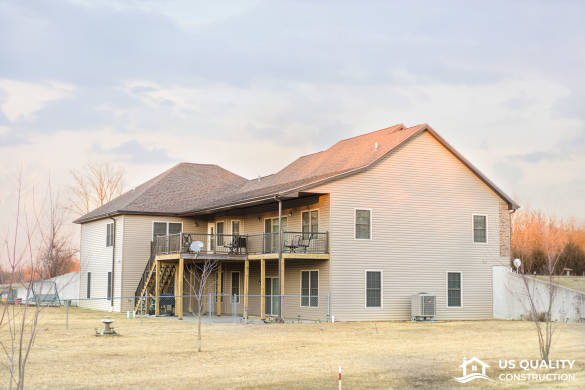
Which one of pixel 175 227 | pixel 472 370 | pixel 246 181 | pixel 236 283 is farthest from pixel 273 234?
pixel 472 370

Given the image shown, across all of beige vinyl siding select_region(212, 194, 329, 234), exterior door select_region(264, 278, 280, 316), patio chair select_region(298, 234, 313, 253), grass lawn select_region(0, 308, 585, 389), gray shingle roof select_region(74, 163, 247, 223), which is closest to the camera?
grass lawn select_region(0, 308, 585, 389)

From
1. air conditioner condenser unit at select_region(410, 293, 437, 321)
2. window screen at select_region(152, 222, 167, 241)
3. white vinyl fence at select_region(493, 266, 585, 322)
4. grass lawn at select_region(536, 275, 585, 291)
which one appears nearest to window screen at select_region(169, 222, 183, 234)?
window screen at select_region(152, 222, 167, 241)

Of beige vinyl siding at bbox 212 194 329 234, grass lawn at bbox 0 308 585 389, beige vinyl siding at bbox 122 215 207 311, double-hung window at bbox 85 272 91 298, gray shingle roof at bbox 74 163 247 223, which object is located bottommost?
grass lawn at bbox 0 308 585 389

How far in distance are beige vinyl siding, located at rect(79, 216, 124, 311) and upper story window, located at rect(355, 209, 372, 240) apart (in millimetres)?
13695

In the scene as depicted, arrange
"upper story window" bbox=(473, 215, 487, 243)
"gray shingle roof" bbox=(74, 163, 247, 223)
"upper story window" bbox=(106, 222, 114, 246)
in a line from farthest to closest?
"upper story window" bbox=(106, 222, 114, 246) < "gray shingle roof" bbox=(74, 163, 247, 223) < "upper story window" bbox=(473, 215, 487, 243)

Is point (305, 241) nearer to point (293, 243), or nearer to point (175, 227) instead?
point (293, 243)

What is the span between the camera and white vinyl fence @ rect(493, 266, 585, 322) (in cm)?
2878

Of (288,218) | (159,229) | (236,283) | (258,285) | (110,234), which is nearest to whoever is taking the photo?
(288,218)

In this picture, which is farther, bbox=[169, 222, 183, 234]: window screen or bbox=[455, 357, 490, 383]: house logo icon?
bbox=[169, 222, 183, 234]: window screen

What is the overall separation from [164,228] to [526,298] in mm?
18586

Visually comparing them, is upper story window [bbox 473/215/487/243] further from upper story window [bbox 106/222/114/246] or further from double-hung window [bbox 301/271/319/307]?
upper story window [bbox 106/222/114/246]

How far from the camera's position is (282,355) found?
16734 millimetres

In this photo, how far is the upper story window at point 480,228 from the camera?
31.9 meters

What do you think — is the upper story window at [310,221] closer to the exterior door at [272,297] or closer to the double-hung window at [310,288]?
the double-hung window at [310,288]
